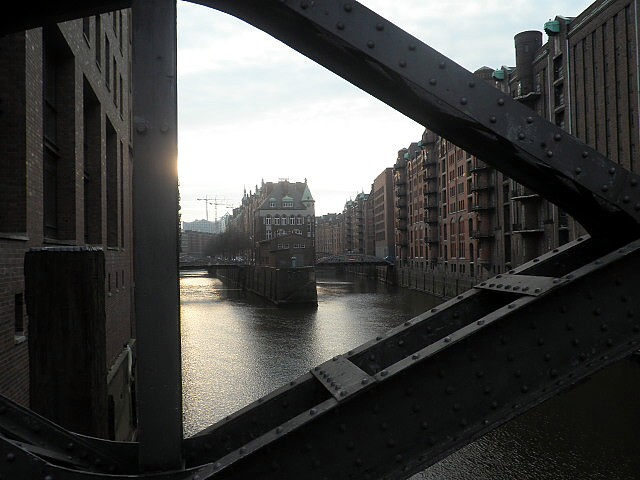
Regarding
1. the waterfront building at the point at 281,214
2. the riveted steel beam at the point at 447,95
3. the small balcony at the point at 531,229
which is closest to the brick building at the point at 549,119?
the small balcony at the point at 531,229

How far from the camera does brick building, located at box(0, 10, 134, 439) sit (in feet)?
26.7

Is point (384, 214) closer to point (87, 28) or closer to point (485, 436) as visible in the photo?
point (485, 436)

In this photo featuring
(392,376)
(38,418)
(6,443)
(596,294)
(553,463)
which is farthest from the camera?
(553,463)

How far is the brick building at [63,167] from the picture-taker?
8.15m

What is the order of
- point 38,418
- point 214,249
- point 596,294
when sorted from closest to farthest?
point 596,294, point 38,418, point 214,249

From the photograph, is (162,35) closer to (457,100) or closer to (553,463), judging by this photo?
(457,100)

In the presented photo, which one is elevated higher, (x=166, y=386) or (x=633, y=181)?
(x=633, y=181)

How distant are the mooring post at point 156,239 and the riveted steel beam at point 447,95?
42cm

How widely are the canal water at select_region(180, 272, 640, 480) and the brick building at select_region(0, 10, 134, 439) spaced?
466 cm

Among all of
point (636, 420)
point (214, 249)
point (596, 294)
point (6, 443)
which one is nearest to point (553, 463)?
point (636, 420)

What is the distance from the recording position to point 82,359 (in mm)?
3264

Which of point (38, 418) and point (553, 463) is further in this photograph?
point (553, 463)

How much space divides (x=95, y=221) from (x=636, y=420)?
16735 mm

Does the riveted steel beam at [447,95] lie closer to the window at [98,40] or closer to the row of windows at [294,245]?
the window at [98,40]
